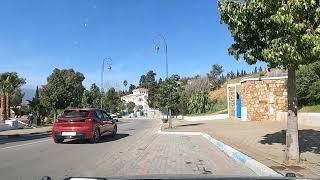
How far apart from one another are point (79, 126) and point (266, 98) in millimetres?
21790

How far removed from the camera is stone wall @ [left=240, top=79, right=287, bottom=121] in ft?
133

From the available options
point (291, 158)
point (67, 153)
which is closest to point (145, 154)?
point (67, 153)

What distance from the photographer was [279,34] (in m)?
11.7

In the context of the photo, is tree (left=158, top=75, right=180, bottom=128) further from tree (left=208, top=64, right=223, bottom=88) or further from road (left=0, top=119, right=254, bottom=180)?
tree (left=208, top=64, right=223, bottom=88)

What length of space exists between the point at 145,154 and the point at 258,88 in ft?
84.8

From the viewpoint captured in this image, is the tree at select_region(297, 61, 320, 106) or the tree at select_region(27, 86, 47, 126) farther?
the tree at select_region(27, 86, 47, 126)

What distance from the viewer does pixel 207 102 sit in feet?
243

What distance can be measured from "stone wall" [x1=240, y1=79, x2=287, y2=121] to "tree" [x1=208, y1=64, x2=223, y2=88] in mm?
70277

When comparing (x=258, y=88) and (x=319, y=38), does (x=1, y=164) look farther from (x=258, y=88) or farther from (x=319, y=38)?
(x=258, y=88)

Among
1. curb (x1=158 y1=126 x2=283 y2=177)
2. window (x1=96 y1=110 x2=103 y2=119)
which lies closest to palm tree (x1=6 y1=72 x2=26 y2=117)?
window (x1=96 y1=110 x2=103 y2=119)

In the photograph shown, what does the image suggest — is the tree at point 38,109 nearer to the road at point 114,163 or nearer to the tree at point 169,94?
the tree at point 169,94

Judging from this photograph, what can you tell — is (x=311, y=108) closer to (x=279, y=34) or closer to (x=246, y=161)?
(x=246, y=161)

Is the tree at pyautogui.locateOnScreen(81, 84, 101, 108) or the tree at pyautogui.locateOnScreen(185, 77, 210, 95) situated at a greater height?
the tree at pyautogui.locateOnScreen(185, 77, 210, 95)

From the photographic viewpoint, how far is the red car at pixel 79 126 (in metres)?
22.9
